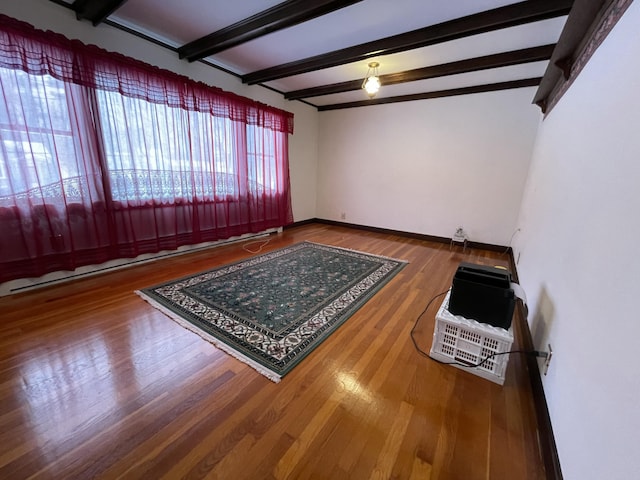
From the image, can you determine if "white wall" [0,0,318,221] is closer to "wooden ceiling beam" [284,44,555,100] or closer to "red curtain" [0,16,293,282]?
"red curtain" [0,16,293,282]

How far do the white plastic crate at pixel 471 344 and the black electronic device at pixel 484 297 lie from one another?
0.04 meters

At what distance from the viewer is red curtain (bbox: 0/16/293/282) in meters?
2.06

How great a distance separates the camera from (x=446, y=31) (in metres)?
2.23

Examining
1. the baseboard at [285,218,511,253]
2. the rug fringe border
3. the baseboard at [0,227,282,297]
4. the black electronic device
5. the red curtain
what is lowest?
the rug fringe border

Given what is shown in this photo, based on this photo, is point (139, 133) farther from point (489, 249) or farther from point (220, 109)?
point (489, 249)

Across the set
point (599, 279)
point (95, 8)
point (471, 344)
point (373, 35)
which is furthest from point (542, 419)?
point (95, 8)

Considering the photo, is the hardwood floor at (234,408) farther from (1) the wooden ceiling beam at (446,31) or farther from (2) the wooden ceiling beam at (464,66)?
(2) the wooden ceiling beam at (464,66)

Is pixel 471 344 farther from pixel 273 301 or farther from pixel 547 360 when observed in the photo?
pixel 273 301

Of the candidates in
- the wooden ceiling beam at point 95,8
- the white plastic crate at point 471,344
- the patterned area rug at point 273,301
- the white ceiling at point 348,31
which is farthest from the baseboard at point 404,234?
the wooden ceiling beam at point 95,8

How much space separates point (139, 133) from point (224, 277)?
71.4 inches

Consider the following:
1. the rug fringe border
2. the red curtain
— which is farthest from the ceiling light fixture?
the rug fringe border

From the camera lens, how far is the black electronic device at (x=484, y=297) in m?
1.46

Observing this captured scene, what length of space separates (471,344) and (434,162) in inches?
138

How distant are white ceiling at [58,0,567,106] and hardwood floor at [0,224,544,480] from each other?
258 centimetres
